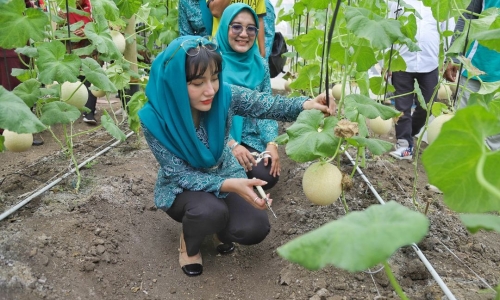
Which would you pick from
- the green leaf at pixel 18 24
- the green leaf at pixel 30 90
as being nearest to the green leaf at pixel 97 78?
the green leaf at pixel 30 90

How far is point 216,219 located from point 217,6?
5.18 feet

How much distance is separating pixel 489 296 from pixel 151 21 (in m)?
3.60

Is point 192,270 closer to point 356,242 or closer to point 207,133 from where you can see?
point 207,133

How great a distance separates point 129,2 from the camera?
10.4 feet

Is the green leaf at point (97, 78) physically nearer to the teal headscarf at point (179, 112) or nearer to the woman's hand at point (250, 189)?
the teal headscarf at point (179, 112)

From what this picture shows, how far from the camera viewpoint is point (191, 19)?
10.4 ft

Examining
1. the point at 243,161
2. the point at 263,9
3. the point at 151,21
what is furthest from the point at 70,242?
the point at 151,21

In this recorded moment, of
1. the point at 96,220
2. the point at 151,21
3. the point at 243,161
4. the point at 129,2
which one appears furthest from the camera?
the point at 151,21

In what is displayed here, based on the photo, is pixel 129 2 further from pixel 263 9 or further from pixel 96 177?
pixel 96 177

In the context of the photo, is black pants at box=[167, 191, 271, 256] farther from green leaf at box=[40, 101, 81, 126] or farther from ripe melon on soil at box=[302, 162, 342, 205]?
green leaf at box=[40, 101, 81, 126]

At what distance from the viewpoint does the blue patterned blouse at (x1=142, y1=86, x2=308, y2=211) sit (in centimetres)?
204

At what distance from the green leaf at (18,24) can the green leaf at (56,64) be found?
6.9 inches

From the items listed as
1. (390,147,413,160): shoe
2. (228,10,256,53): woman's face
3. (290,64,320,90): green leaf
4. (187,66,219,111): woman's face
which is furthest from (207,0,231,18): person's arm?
(390,147,413,160): shoe

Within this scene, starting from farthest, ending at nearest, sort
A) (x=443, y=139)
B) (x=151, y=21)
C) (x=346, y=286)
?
(x=151, y=21) < (x=346, y=286) < (x=443, y=139)
